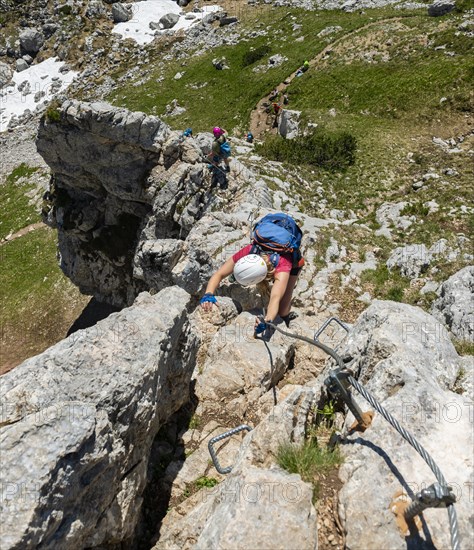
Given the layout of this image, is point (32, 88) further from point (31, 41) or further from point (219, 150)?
point (219, 150)

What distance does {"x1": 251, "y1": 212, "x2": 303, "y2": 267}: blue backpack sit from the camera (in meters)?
10.5

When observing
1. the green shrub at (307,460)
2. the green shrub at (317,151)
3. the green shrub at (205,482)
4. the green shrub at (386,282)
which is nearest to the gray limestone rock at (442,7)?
the green shrub at (317,151)

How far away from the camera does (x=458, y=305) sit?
1291 centimetres

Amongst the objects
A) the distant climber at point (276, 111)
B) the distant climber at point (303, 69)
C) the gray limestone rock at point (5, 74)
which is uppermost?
the gray limestone rock at point (5, 74)

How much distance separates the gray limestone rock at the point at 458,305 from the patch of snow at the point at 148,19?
82269mm

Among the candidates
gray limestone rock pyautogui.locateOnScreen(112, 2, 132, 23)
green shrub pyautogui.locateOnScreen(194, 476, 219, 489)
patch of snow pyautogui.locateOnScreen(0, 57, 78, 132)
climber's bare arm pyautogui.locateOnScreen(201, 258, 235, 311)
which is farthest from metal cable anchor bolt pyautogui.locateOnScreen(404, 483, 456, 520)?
gray limestone rock pyautogui.locateOnScreen(112, 2, 132, 23)

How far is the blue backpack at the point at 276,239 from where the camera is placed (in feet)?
34.4

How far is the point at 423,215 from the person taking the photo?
930 inches

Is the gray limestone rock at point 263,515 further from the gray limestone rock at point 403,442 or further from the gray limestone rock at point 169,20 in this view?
the gray limestone rock at point 169,20

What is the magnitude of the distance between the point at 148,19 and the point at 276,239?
90.3 m

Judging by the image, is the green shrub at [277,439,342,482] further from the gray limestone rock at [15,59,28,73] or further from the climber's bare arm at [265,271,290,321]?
the gray limestone rock at [15,59,28,73]

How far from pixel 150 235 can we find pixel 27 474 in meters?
22.7

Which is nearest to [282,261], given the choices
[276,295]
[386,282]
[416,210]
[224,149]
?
[276,295]

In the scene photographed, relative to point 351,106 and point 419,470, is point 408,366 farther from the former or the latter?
point 351,106
